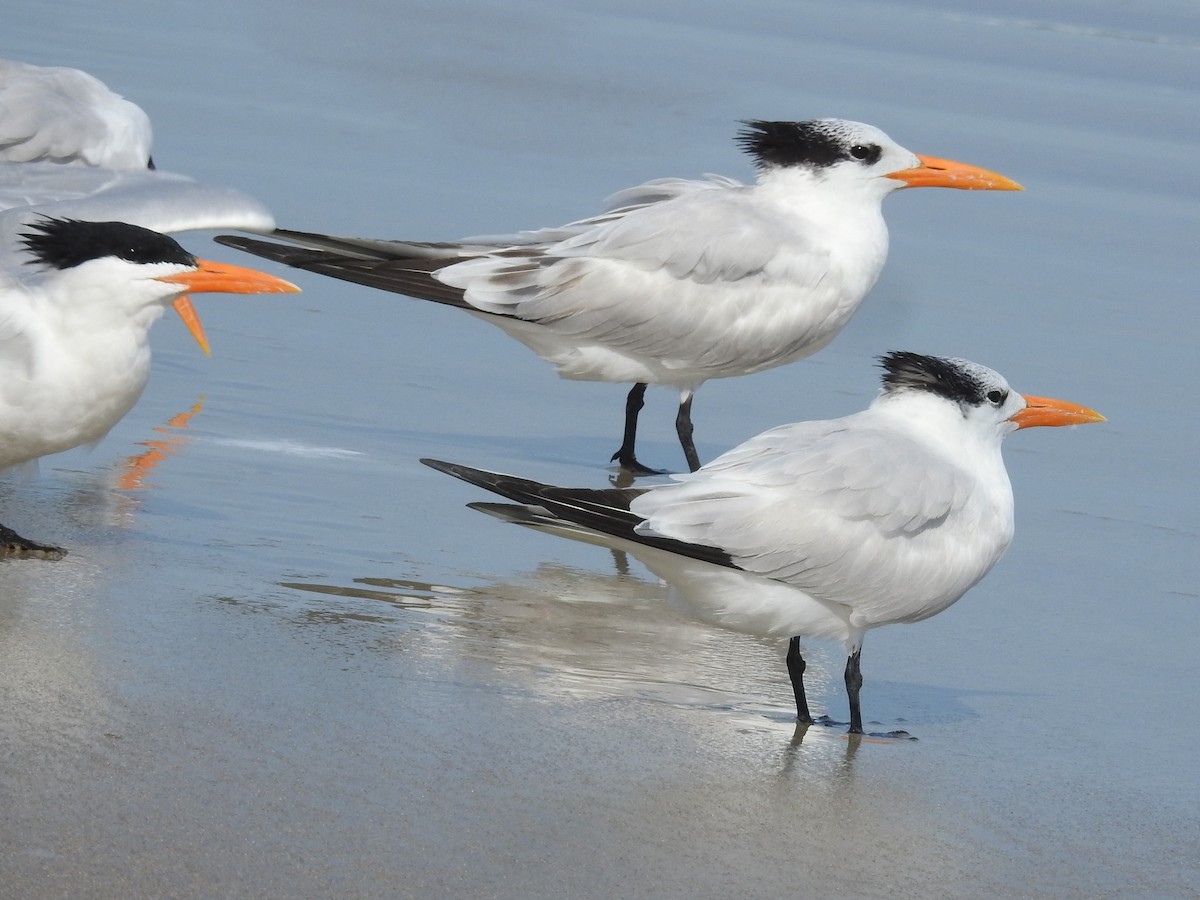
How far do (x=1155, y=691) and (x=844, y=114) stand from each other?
6114 mm

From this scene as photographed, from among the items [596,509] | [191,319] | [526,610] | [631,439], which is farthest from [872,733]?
[191,319]

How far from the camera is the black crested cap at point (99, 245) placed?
14.3 ft

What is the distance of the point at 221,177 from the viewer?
8.09 meters

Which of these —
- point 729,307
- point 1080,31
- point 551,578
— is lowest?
point 551,578

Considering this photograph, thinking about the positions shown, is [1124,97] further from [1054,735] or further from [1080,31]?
[1054,735]

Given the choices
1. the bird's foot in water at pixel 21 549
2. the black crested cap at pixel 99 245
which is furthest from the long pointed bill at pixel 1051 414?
the bird's foot in water at pixel 21 549

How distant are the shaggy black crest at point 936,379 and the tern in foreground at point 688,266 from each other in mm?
1611

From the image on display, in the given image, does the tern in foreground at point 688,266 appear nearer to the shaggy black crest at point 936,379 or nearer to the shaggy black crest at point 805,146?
the shaggy black crest at point 805,146

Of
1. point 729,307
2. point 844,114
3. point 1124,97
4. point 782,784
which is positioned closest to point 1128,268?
point 844,114

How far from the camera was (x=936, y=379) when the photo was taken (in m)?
4.34

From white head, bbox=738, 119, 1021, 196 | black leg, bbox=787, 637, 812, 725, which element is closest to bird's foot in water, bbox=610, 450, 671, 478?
white head, bbox=738, 119, 1021, 196

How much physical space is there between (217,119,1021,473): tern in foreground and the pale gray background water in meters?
0.36

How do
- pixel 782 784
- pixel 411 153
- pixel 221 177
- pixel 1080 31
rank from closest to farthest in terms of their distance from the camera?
pixel 782 784, pixel 221 177, pixel 411 153, pixel 1080 31

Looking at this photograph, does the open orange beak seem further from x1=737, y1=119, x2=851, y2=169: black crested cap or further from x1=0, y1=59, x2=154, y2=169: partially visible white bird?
x1=0, y1=59, x2=154, y2=169: partially visible white bird
